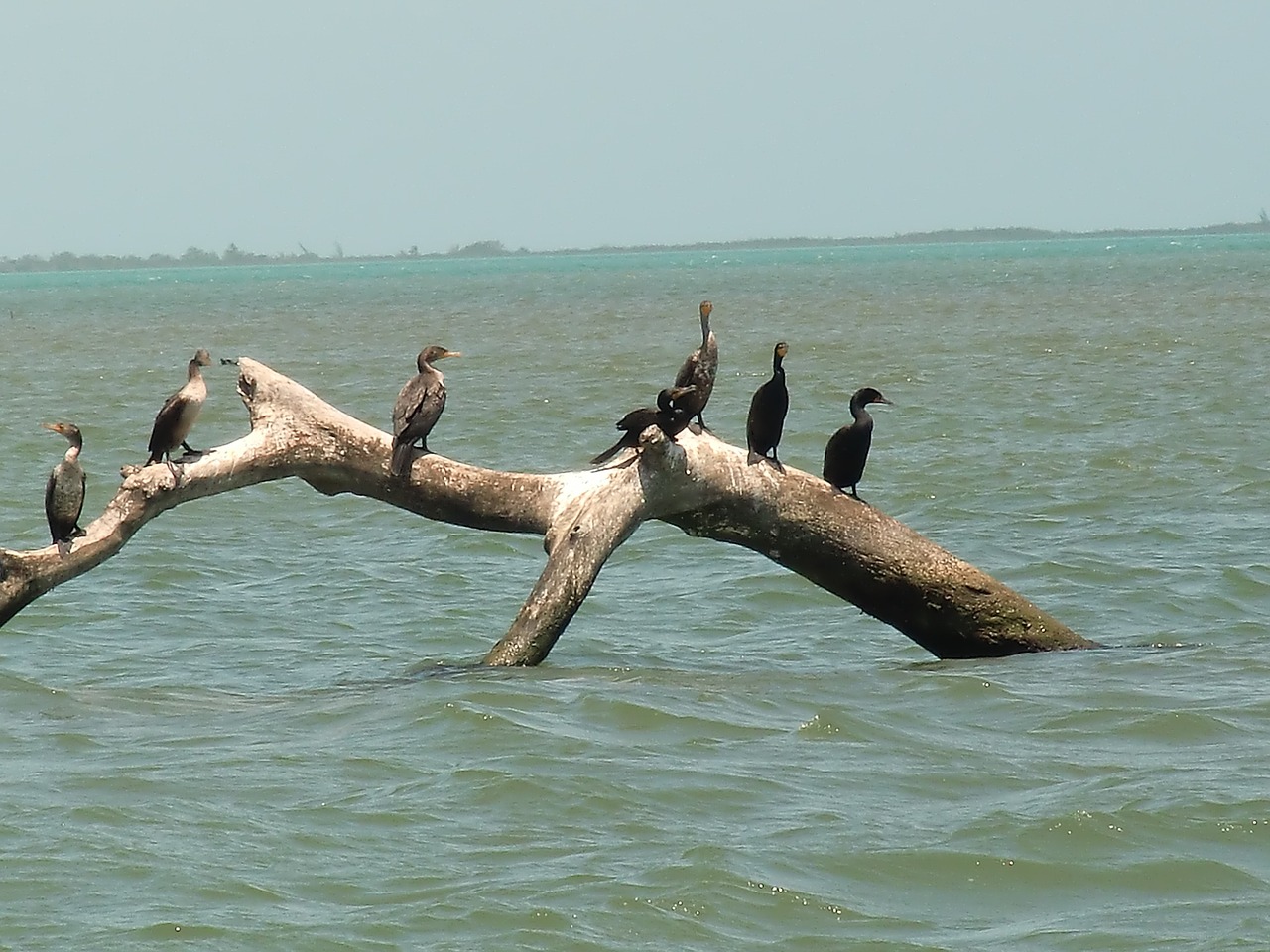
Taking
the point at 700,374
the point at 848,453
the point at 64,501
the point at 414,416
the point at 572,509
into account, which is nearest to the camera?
the point at 64,501

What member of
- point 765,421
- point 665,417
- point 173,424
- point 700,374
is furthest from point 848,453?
point 173,424

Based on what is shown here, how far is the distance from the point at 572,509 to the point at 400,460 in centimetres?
73

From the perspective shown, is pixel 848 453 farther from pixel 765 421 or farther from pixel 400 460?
pixel 400 460

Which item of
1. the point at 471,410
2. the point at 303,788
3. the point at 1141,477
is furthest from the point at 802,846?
the point at 471,410

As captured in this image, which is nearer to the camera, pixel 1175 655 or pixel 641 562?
pixel 1175 655

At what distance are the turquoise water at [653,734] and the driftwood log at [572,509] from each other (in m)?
0.32

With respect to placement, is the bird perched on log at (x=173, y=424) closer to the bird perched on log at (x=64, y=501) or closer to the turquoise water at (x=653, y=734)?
the bird perched on log at (x=64, y=501)

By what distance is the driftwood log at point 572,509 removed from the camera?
23.9ft

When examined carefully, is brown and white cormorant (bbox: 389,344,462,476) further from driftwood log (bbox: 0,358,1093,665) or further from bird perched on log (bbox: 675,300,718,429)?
bird perched on log (bbox: 675,300,718,429)

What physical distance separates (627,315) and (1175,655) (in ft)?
128

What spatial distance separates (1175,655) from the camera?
26.8ft

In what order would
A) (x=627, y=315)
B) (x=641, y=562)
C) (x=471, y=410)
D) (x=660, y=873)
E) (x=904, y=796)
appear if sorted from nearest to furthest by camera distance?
1. (x=660, y=873)
2. (x=904, y=796)
3. (x=641, y=562)
4. (x=471, y=410)
5. (x=627, y=315)

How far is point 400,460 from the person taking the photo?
748cm

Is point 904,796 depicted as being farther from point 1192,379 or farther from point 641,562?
point 1192,379
